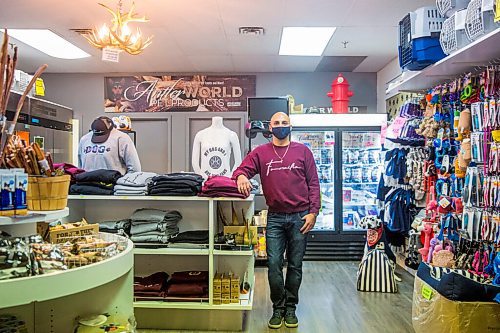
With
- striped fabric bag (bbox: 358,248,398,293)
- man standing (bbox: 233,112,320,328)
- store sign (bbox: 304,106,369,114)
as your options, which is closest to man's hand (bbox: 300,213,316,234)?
man standing (bbox: 233,112,320,328)

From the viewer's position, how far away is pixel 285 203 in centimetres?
390

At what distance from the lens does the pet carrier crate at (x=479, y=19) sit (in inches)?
108

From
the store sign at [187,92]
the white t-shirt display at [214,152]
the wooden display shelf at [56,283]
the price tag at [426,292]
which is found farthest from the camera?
the store sign at [187,92]

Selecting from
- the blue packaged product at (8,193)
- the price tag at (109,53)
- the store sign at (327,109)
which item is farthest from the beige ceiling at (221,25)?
the blue packaged product at (8,193)

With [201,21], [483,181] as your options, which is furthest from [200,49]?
[483,181]

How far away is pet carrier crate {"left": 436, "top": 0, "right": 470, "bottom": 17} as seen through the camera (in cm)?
336

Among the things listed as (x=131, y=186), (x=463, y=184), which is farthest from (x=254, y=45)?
(x=463, y=184)

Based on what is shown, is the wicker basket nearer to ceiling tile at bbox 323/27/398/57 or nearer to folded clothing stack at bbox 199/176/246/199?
folded clothing stack at bbox 199/176/246/199

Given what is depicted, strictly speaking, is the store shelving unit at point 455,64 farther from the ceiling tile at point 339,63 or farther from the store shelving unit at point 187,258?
the ceiling tile at point 339,63

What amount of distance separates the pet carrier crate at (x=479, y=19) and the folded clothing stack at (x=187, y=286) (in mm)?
2606

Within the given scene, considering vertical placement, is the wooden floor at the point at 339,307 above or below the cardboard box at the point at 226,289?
below

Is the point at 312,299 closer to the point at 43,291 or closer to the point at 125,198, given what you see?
the point at 125,198

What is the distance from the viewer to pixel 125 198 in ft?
12.7

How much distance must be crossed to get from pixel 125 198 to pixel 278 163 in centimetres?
126
